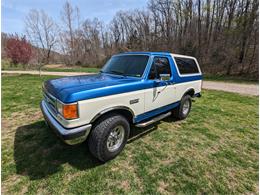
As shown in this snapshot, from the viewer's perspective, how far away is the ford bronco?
97.0 inches

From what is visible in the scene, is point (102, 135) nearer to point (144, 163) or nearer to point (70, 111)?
point (70, 111)

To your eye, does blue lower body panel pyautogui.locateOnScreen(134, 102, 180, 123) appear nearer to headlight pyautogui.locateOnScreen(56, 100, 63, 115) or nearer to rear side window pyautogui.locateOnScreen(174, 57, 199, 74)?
rear side window pyautogui.locateOnScreen(174, 57, 199, 74)

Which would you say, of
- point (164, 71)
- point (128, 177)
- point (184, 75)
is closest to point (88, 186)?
point (128, 177)

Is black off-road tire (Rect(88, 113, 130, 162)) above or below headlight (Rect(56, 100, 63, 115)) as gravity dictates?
below

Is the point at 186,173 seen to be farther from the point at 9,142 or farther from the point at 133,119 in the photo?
the point at 9,142

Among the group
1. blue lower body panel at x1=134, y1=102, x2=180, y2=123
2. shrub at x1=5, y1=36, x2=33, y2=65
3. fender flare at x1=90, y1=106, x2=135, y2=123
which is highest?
shrub at x1=5, y1=36, x2=33, y2=65

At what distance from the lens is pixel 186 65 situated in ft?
15.8

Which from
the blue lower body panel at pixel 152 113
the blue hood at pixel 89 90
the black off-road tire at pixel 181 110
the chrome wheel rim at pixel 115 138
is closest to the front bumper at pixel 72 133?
the blue hood at pixel 89 90

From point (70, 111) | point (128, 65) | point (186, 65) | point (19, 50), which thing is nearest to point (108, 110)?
point (70, 111)

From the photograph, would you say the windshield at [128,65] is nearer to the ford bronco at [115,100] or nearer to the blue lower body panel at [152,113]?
the ford bronco at [115,100]

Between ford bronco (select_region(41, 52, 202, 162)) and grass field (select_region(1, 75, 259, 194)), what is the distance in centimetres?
45

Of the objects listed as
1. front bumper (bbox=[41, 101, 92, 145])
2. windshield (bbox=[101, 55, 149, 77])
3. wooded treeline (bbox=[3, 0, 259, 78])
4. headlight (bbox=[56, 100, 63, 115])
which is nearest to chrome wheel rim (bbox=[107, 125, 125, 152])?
front bumper (bbox=[41, 101, 92, 145])

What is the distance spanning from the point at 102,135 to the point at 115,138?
1.57ft

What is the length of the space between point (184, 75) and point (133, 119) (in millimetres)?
2202
